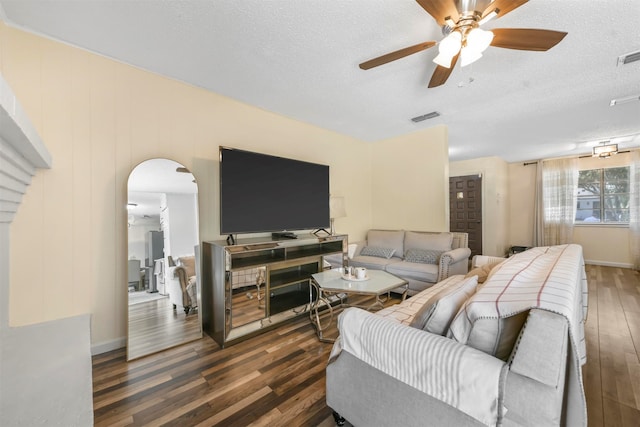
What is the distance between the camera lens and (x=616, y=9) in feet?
5.12

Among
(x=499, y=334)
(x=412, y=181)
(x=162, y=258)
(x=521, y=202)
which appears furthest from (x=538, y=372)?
(x=521, y=202)

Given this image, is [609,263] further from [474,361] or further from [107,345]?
[107,345]

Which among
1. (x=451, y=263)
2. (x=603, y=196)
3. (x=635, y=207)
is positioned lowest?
(x=451, y=263)

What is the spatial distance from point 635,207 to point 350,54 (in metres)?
6.78

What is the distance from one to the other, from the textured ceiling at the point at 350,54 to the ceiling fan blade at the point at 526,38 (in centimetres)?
25

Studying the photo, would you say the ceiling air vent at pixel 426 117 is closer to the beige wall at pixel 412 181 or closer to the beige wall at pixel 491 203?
the beige wall at pixel 412 181

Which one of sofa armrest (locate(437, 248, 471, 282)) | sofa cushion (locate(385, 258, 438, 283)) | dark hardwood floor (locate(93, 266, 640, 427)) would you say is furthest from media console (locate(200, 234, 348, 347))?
sofa armrest (locate(437, 248, 471, 282))

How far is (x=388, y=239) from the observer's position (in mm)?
4016

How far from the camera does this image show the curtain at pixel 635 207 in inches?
191

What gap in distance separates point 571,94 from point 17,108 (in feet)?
14.4

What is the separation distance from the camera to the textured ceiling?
158 centimetres

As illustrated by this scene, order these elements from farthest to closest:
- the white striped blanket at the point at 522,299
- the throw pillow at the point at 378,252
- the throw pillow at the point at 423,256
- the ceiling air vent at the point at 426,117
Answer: the throw pillow at the point at 378,252
the throw pillow at the point at 423,256
the ceiling air vent at the point at 426,117
the white striped blanket at the point at 522,299

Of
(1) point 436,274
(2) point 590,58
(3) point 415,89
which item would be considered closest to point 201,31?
(3) point 415,89

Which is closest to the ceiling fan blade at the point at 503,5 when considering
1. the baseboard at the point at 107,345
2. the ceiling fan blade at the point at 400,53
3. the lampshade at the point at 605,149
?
the ceiling fan blade at the point at 400,53
